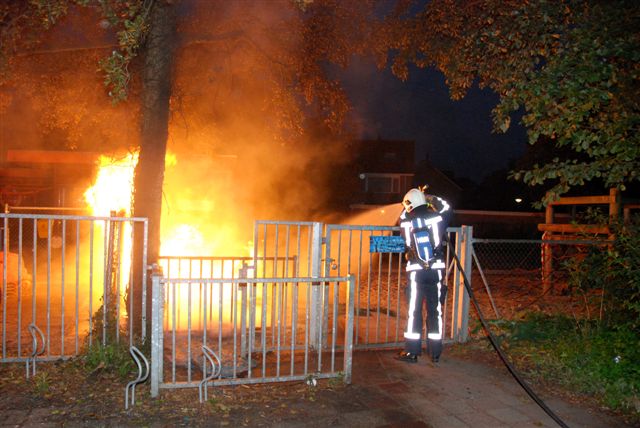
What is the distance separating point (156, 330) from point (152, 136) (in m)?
2.74

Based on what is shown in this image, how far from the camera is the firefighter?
658cm

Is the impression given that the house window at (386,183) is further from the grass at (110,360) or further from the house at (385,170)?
the grass at (110,360)

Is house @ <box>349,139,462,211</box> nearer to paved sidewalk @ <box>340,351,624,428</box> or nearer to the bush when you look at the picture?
the bush

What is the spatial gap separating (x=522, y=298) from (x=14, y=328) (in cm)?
1121

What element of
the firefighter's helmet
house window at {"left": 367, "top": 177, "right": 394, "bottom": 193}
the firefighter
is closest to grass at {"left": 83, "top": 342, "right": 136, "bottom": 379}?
the firefighter

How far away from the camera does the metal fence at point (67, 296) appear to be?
19.1 feet

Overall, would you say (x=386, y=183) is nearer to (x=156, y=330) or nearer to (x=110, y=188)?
(x=110, y=188)

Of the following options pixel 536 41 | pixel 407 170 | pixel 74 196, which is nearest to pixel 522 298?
pixel 536 41

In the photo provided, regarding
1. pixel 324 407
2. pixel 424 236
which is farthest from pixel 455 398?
pixel 424 236

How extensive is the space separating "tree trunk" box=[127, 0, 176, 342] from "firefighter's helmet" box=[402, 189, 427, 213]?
3.22m

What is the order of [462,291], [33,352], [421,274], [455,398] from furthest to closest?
1. [462,291]
2. [421,274]
3. [33,352]
4. [455,398]

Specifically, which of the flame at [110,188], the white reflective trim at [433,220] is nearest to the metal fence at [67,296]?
the flame at [110,188]

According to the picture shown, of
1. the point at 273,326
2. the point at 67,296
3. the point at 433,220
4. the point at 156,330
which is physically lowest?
the point at 67,296

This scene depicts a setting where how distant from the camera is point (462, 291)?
772cm
